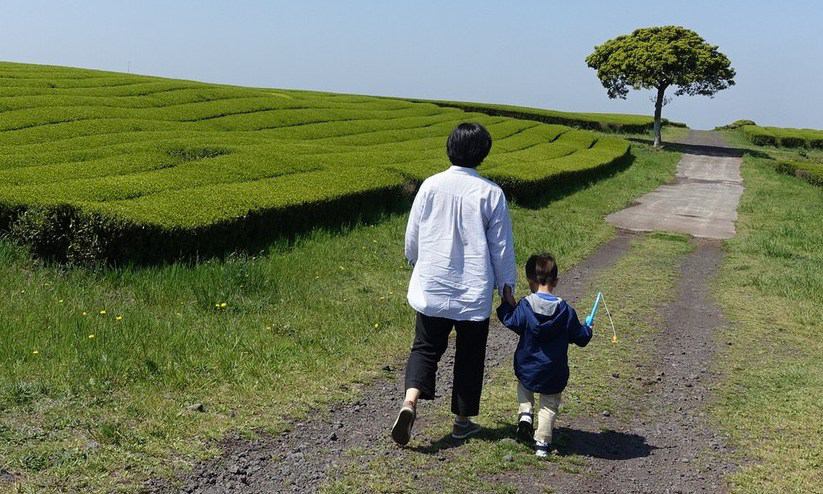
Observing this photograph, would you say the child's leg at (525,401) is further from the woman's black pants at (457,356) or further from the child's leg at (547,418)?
the woman's black pants at (457,356)

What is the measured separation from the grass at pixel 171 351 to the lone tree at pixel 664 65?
2796cm

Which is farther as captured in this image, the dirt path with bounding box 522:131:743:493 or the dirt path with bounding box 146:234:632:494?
the dirt path with bounding box 522:131:743:493

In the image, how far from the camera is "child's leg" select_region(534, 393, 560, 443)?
186 inches

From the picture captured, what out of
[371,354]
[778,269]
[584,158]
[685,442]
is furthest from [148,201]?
[584,158]

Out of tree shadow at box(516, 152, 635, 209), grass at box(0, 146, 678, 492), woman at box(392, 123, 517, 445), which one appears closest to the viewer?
grass at box(0, 146, 678, 492)

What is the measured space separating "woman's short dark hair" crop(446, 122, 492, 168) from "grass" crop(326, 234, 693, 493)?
62.9 inches

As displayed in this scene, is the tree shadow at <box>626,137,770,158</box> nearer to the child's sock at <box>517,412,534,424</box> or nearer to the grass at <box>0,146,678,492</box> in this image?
the grass at <box>0,146,678,492</box>

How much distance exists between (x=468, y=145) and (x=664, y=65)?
107 ft

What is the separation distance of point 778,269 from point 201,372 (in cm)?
863

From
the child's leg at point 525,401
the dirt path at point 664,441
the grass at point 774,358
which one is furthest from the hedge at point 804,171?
the child's leg at point 525,401

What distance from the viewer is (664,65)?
35.0 metres

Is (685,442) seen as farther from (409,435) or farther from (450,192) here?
(450,192)

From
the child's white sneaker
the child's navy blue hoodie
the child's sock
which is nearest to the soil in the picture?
the child's white sneaker

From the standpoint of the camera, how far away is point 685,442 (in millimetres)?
5188
